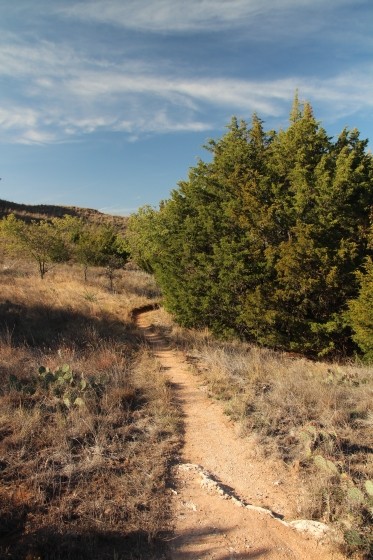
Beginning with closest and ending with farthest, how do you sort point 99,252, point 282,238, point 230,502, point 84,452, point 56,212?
point 230,502 < point 84,452 < point 282,238 < point 99,252 < point 56,212

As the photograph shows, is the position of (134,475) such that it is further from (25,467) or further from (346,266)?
(346,266)

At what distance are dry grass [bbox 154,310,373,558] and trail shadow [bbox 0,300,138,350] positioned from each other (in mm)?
3861

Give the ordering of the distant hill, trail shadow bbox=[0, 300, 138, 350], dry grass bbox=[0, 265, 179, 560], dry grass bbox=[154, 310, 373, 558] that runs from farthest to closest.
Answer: the distant hill
trail shadow bbox=[0, 300, 138, 350]
dry grass bbox=[154, 310, 373, 558]
dry grass bbox=[0, 265, 179, 560]

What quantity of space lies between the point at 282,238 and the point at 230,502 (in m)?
9.89

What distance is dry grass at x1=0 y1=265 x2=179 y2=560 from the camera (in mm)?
4113

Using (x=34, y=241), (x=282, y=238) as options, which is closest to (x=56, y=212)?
(x=34, y=241)

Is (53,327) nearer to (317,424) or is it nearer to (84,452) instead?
(84,452)

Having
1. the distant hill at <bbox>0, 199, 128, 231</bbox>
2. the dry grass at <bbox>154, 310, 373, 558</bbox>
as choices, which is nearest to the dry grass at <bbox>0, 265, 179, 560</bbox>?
the dry grass at <bbox>154, 310, 373, 558</bbox>

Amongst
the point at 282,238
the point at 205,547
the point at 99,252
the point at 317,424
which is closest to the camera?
the point at 205,547

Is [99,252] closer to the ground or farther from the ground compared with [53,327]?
farther from the ground

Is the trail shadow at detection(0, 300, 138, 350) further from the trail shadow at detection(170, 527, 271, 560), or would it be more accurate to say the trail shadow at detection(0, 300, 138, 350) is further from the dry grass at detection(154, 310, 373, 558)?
the trail shadow at detection(170, 527, 271, 560)

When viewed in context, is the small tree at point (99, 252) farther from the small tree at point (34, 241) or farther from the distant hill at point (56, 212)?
the distant hill at point (56, 212)

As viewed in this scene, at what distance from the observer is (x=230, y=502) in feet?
15.8

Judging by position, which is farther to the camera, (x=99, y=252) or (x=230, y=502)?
(x=99, y=252)
